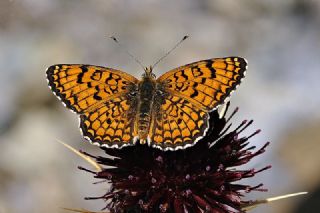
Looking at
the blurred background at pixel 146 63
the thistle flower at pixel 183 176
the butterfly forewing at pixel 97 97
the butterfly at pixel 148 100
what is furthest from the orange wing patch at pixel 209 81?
the blurred background at pixel 146 63

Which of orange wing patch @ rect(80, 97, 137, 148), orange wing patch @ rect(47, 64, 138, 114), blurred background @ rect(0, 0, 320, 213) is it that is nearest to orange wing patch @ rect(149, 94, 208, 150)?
orange wing patch @ rect(80, 97, 137, 148)

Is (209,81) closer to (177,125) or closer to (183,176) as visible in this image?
(177,125)

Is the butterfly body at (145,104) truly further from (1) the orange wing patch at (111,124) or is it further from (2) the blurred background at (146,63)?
(2) the blurred background at (146,63)

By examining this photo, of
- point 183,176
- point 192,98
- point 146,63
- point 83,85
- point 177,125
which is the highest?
point 146,63

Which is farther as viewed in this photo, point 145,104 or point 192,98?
point 145,104

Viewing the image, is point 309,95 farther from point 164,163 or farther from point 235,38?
point 164,163

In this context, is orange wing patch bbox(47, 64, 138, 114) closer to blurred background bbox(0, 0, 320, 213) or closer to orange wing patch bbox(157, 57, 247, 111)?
orange wing patch bbox(157, 57, 247, 111)

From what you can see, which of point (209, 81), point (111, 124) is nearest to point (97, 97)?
point (111, 124)
